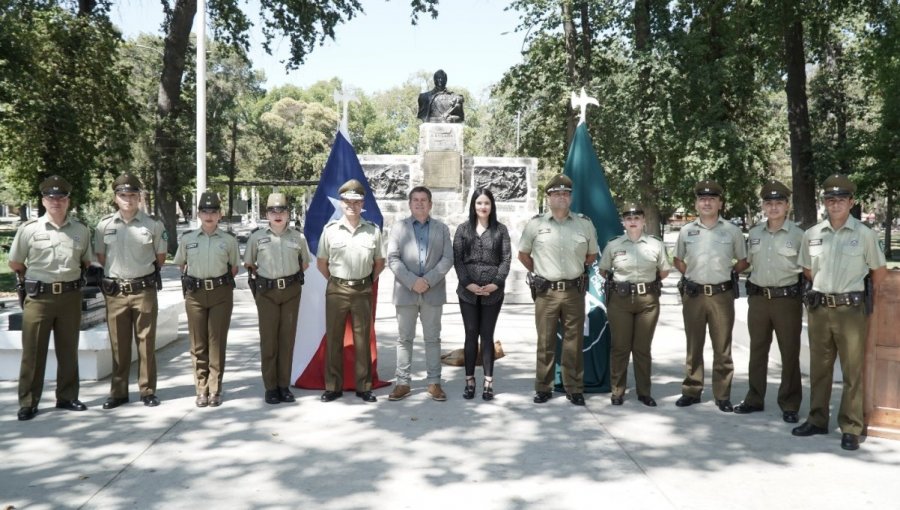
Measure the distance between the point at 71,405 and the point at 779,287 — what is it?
5462 millimetres

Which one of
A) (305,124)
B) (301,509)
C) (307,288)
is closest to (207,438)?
(301,509)

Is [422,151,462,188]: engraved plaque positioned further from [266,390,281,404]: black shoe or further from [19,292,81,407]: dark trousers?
[19,292,81,407]: dark trousers

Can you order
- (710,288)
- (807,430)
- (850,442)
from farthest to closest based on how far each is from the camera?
(710,288) → (807,430) → (850,442)

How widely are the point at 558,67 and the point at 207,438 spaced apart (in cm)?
1722

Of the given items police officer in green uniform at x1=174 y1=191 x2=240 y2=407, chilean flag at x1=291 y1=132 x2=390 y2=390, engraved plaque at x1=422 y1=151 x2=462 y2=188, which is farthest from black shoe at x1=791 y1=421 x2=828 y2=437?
engraved plaque at x1=422 y1=151 x2=462 y2=188

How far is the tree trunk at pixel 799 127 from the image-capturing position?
17.5 metres

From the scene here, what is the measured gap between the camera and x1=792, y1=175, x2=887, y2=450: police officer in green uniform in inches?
198

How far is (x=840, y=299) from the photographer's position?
199 inches

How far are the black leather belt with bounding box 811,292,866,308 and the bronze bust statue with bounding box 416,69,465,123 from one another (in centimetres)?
1079

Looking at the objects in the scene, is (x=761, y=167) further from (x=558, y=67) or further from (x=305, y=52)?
(x=305, y=52)

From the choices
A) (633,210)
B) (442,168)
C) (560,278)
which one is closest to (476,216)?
(560,278)

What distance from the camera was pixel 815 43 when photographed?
20672 millimetres

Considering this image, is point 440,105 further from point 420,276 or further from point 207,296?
point 207,296

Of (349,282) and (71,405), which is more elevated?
(349,282)
